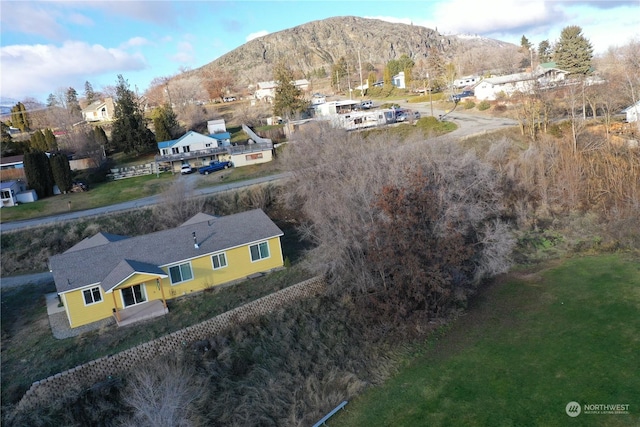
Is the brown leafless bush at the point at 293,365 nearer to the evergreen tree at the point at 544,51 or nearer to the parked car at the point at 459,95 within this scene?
the parked car at the point at 459,95

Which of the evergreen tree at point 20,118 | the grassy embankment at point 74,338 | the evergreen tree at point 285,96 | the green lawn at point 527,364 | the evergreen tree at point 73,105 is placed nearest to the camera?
the green lawn at point 527,364

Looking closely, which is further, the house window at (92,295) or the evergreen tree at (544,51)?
the evergreen tree at (544,51)

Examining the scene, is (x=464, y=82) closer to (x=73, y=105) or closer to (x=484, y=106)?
(x=484, y=106)

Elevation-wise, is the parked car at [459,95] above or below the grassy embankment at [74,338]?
above

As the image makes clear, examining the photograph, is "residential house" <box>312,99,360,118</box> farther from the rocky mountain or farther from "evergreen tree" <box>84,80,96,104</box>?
the rocky mountain

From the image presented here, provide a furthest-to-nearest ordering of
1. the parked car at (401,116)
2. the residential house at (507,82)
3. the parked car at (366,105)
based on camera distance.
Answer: the parked car at (366,105) → the residential house at (507,82) → the parked car at (401,116)

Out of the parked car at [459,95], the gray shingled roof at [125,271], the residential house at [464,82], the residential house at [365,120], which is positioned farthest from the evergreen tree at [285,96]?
the gray shingled roof at [125,271]

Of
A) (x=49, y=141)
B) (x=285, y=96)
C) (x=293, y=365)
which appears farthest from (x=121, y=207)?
(x=285, y=96)
